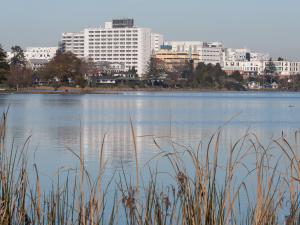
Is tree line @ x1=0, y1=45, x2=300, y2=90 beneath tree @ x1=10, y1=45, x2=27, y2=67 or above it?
beneath

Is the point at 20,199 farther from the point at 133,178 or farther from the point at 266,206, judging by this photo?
the point at 133,178

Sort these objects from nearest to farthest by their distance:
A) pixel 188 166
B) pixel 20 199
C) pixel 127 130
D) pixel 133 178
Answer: pixel 20 199 → pixel 133 178 → pixel 188 166 → pixel 127 130

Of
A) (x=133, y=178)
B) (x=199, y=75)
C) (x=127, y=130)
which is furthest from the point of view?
(x=199, y=75)

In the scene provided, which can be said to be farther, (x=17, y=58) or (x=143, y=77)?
(x=143, y=77)

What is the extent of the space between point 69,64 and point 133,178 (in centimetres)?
9253

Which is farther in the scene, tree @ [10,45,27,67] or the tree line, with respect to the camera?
tree @ [10,45,27,67]

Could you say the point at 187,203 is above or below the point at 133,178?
above

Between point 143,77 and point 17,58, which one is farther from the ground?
point 17,58

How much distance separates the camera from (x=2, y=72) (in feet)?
278

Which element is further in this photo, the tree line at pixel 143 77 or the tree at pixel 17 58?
the tree at pixel 17 58

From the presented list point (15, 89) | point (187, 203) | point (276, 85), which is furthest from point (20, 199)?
point (276, 85)

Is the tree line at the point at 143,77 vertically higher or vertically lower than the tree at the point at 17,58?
lower

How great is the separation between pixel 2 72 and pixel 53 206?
80001 millimetres

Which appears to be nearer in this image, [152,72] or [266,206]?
[266,206]
